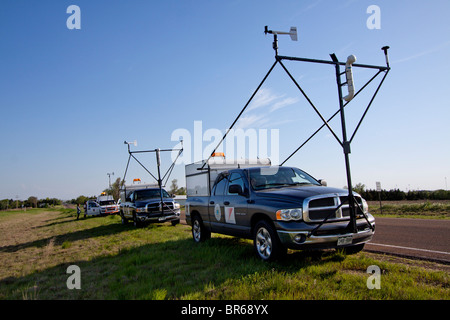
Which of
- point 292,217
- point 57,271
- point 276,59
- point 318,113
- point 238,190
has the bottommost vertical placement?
point 57,271

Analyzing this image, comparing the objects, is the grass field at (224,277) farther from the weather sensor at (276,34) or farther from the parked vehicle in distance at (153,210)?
the parked vehicle in distance at (153,210)

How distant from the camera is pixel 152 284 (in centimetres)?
502

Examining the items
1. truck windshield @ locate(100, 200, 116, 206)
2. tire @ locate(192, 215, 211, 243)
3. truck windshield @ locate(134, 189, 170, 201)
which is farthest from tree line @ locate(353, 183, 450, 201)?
tire @ locate(192, 215, 211, 243)

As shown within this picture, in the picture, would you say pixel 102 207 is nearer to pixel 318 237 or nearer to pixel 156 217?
pixel 156 217

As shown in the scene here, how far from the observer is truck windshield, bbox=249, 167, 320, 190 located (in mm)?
7118

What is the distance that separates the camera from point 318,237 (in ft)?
17.9

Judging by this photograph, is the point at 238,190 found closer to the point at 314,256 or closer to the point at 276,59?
the point at 314,256

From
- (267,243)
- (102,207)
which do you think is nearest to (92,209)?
(102,207)

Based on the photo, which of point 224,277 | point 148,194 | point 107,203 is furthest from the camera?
point 107,203

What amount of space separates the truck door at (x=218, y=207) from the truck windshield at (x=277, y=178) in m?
1.13

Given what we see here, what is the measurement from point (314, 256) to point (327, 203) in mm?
1325

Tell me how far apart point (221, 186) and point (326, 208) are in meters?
3.21

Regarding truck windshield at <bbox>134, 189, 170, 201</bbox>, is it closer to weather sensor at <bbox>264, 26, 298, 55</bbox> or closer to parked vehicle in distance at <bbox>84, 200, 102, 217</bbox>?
weather sensor at <bbox>264, 26, 298, 55</bbox>
